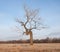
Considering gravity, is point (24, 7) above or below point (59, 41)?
above

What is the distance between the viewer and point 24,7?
79.4 ft

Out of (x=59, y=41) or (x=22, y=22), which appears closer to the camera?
(x=22, y=22)

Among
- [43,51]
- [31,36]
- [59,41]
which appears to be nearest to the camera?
[43,51]

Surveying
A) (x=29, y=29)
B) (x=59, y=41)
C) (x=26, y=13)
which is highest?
(x=26, y=13)

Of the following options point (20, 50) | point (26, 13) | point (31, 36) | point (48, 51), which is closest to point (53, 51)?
point (48, 51)

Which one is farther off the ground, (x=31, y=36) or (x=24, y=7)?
(x=24, y=7)

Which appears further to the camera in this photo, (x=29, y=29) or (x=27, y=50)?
(x=29, y=29)

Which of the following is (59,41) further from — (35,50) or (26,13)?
(35,50)

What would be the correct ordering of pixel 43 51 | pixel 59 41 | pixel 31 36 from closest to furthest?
pixel 43 51
pixel 31 36
pixel 59 41

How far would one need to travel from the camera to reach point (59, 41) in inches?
981

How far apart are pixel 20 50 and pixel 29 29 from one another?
28.5 ft

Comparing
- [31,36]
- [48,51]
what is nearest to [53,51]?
[48,51]

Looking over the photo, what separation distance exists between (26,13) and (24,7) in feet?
2.77

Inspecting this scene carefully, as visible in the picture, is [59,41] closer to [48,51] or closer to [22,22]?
[22,22]
